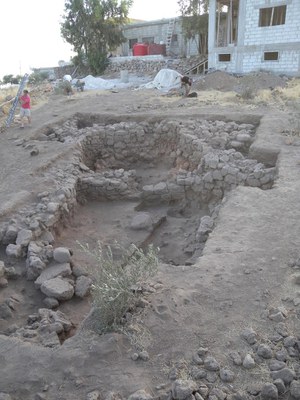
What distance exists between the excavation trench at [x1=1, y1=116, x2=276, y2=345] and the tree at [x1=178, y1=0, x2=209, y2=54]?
1262 cm

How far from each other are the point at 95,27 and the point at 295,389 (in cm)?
2514

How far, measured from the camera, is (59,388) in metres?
2.58

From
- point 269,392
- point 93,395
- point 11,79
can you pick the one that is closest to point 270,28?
point 269,392

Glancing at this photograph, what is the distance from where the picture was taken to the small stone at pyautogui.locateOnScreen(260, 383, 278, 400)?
2.36m

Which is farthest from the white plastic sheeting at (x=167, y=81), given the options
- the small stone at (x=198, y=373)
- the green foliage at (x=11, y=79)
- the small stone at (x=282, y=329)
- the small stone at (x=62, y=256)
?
the green foliage at (x=11, y=79)

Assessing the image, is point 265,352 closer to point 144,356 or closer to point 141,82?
point 144,356

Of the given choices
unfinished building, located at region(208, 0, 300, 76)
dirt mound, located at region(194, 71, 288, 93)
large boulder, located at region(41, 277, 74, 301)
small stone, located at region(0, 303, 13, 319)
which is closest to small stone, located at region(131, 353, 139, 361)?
large boulder, located at region(41, 277, 74, 301)

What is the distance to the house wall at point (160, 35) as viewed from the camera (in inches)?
895

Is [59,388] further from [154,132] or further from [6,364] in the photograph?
[154,132]

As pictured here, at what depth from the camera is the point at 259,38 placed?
16.6m

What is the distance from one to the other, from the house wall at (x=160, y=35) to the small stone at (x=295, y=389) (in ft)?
72.9

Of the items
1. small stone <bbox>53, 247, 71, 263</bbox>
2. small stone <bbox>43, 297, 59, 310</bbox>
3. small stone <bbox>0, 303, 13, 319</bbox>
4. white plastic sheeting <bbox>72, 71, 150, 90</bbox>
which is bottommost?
white plastic sheeting <bbox>72, 71, 150, 90</bbox>

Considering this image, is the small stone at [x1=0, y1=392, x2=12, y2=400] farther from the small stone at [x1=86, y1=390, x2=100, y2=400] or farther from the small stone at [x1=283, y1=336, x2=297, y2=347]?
the small stone at [x1=283, y1=336, x2=297, y2=347]

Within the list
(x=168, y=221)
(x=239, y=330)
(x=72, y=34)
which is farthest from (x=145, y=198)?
(x=72, y=34)
